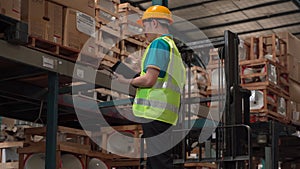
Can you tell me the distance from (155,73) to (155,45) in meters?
0.25

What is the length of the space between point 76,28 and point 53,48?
49 cm

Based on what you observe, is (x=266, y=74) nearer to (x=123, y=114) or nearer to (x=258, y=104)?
(x=258, y=104)

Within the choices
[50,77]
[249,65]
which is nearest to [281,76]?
[249,65]

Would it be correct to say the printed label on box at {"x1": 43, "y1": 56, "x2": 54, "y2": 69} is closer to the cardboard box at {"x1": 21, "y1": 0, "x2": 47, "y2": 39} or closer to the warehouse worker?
the cardboard box at {"x1": 21, "y1": 0, "x2": 47, "y2": 39}

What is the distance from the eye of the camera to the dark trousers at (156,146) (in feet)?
15.5

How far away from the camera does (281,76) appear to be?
9852 millimetres

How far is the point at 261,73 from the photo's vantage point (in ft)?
30.4

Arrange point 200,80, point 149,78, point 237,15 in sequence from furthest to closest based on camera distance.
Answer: point 237,15 < point 200,80 < point 149,78

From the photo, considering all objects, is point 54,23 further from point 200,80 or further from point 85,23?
point 200,80

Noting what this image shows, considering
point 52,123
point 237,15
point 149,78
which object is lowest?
point 52,123

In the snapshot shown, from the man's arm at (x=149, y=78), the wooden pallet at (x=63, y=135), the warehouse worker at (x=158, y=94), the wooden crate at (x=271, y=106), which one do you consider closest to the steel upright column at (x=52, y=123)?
the wooden pallet at (x=63, y=135)

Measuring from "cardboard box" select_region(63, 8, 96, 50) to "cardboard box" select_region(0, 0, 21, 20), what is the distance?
2.41 feet

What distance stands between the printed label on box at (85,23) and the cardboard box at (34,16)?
0.54 metres

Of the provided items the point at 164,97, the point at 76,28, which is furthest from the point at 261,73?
the point at 164,97
